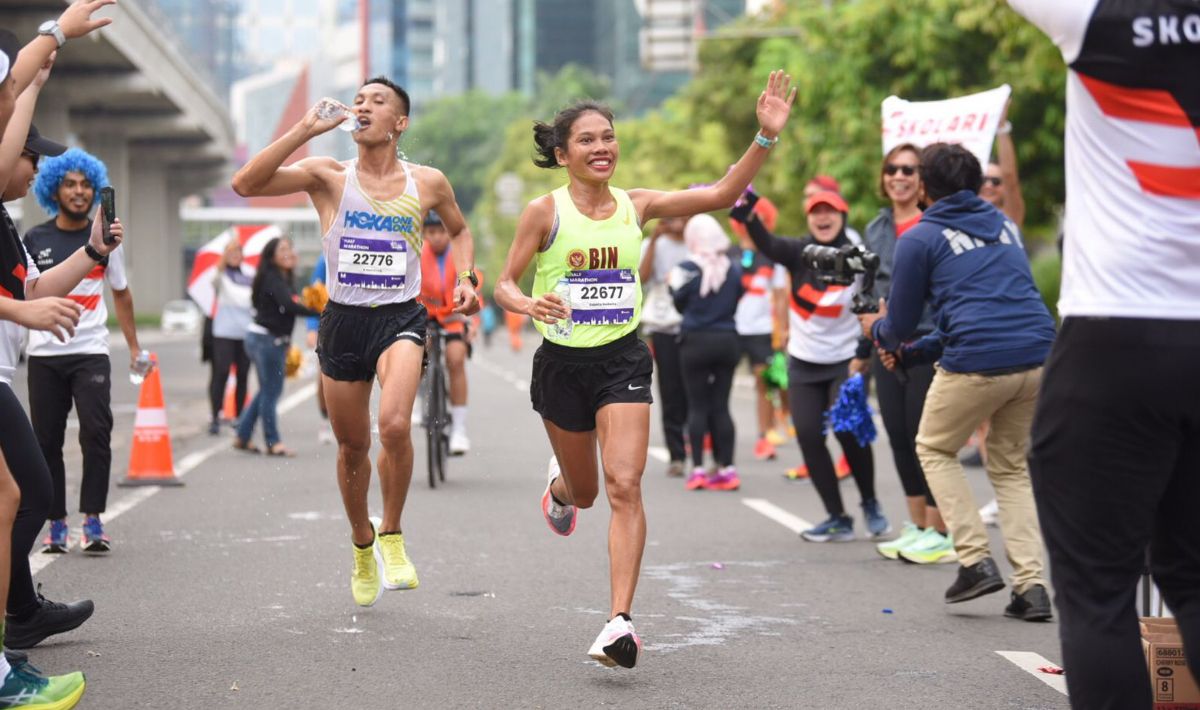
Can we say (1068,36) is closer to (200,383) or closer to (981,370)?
(981,370)

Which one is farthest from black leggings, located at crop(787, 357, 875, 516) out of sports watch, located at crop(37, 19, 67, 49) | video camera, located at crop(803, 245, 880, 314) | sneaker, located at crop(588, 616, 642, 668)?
sports watch, located at crop(37, 19, 67, 49)

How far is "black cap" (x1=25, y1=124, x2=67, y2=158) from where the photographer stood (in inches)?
243

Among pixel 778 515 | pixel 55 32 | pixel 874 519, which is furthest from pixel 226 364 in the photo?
pixel 55 32

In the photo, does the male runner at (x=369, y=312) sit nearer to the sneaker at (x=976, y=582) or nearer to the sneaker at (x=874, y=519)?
the sneaker at (x=976, y=582)

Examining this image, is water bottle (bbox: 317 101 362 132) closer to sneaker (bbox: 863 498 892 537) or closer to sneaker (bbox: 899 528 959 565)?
sneaker (bbox: 899 528 959 565)

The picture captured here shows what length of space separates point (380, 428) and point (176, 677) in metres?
1.70

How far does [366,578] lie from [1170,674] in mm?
3627

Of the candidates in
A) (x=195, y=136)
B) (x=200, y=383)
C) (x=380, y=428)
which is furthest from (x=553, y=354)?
(x=195, y=136)

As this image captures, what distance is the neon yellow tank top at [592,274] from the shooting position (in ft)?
22.0

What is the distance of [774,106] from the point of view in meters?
6.91

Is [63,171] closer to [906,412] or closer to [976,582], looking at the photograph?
[906,412]

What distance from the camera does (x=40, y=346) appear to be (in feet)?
29.1

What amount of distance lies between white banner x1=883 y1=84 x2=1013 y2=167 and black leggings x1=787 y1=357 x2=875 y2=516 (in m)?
1.70

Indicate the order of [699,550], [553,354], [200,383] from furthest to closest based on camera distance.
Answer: [200,383], [699,550], [553,354]
